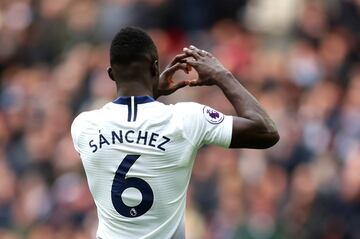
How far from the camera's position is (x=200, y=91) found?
53.1 ft

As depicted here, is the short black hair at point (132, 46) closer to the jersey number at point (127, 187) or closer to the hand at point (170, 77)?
the hand at point (170, 77)

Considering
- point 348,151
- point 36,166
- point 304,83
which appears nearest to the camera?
point 348,151

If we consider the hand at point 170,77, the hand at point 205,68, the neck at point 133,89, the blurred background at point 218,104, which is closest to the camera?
the neck at point 133,89

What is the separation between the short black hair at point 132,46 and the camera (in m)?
6.54

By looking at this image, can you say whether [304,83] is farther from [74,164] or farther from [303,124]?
[74,164]

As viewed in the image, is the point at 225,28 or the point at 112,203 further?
the point at 225,28

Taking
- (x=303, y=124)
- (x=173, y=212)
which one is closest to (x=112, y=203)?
(x=173, y=212)

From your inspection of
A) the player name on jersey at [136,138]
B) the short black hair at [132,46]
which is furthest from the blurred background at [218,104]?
the short black hair at [132,46]

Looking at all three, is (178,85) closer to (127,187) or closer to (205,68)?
(205,68)

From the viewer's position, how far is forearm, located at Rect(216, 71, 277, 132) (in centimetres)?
661

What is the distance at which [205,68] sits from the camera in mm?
6797

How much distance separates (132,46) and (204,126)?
0.55m

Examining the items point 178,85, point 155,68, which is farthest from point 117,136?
point 178,85

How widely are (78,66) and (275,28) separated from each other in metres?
2.93
